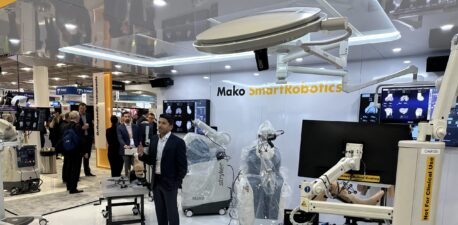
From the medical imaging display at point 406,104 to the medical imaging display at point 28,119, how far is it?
18.0 feet

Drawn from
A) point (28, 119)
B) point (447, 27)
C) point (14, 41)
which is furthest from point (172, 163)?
point (447, 27)

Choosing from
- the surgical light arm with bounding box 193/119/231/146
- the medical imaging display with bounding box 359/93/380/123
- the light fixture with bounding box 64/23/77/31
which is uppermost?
the light fixture with bounding box 64/23/77/31

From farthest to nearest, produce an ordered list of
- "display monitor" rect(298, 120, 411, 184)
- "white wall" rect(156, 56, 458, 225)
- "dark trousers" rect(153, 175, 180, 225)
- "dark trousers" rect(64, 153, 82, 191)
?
"dark trousers" rect(64, 153, 82, 191)
"white wall" rect(156, 56, 458, 225)
"dark trousers" rect(153, 175, 180, 225)
"display monitor" rect(298, 120, 411, 184)

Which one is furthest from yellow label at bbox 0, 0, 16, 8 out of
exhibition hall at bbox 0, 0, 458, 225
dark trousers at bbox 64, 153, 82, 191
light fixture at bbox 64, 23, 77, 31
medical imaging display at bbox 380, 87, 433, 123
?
medical imaging display at bbox 380, 87, 433, 123

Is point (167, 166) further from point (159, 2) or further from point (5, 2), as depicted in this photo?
point (5, 2)

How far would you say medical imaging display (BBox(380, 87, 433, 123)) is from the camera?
4.17 meters

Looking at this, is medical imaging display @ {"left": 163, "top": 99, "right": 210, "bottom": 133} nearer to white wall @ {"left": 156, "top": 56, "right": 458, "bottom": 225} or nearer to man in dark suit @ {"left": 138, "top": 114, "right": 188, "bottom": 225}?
white wall @ {"left": 156, "top": 56, "right": 458, "bottom": 225}

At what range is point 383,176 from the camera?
1.57m

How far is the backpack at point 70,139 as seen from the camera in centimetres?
549

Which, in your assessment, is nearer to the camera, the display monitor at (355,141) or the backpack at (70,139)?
the display monitor at (355,141)

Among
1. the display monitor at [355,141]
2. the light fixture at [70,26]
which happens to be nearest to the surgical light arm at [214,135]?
the light fixture at [70,26]

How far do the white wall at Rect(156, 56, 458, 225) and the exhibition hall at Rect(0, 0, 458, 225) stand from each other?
2 cm

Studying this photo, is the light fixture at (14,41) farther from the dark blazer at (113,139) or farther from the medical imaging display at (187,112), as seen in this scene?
the medical imaging display at (187,112)

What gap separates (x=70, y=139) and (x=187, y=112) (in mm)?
2409
